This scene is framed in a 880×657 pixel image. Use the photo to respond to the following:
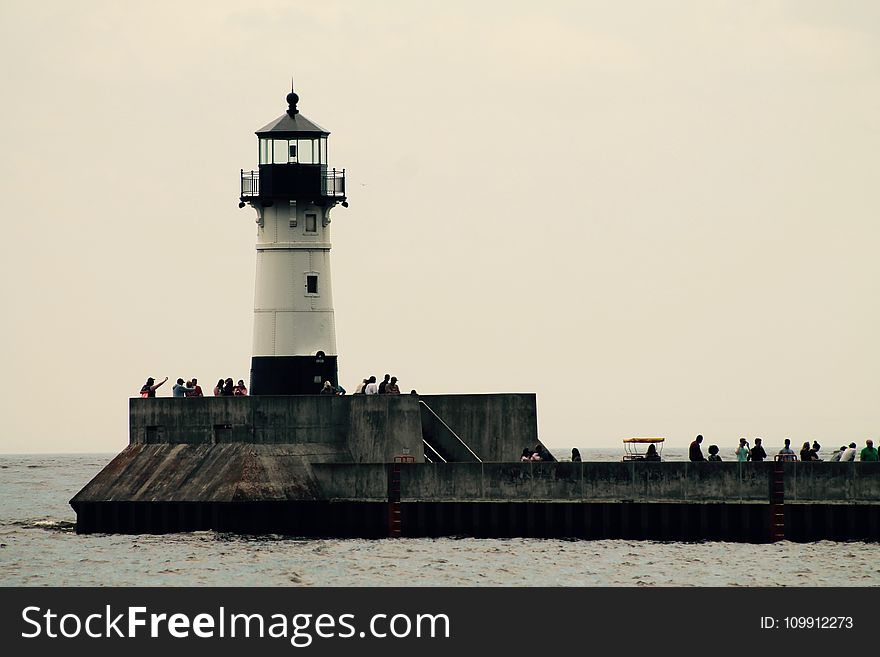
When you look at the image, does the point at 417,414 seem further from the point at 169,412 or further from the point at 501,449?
the point at 169,412

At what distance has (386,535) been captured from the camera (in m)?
58.4

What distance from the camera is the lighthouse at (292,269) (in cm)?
6356

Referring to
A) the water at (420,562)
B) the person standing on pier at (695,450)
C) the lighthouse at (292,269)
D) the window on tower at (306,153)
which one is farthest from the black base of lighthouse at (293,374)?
the person standing on pier at (695,450)

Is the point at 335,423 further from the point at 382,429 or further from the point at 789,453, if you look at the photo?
the point at 789,453

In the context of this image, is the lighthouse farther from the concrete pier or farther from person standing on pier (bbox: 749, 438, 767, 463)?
person standing on pier (bbox: 749, 438, 767, 463)

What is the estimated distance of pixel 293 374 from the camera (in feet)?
208

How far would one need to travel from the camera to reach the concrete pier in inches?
2173

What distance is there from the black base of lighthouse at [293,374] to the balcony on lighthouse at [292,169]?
5.06 meters

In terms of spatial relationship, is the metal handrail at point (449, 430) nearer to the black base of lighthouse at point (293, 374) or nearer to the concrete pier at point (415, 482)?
the concrete pier at point (415, 482)

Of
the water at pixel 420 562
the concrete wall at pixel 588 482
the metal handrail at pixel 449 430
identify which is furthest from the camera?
the metal handrail at pixel 449 430
